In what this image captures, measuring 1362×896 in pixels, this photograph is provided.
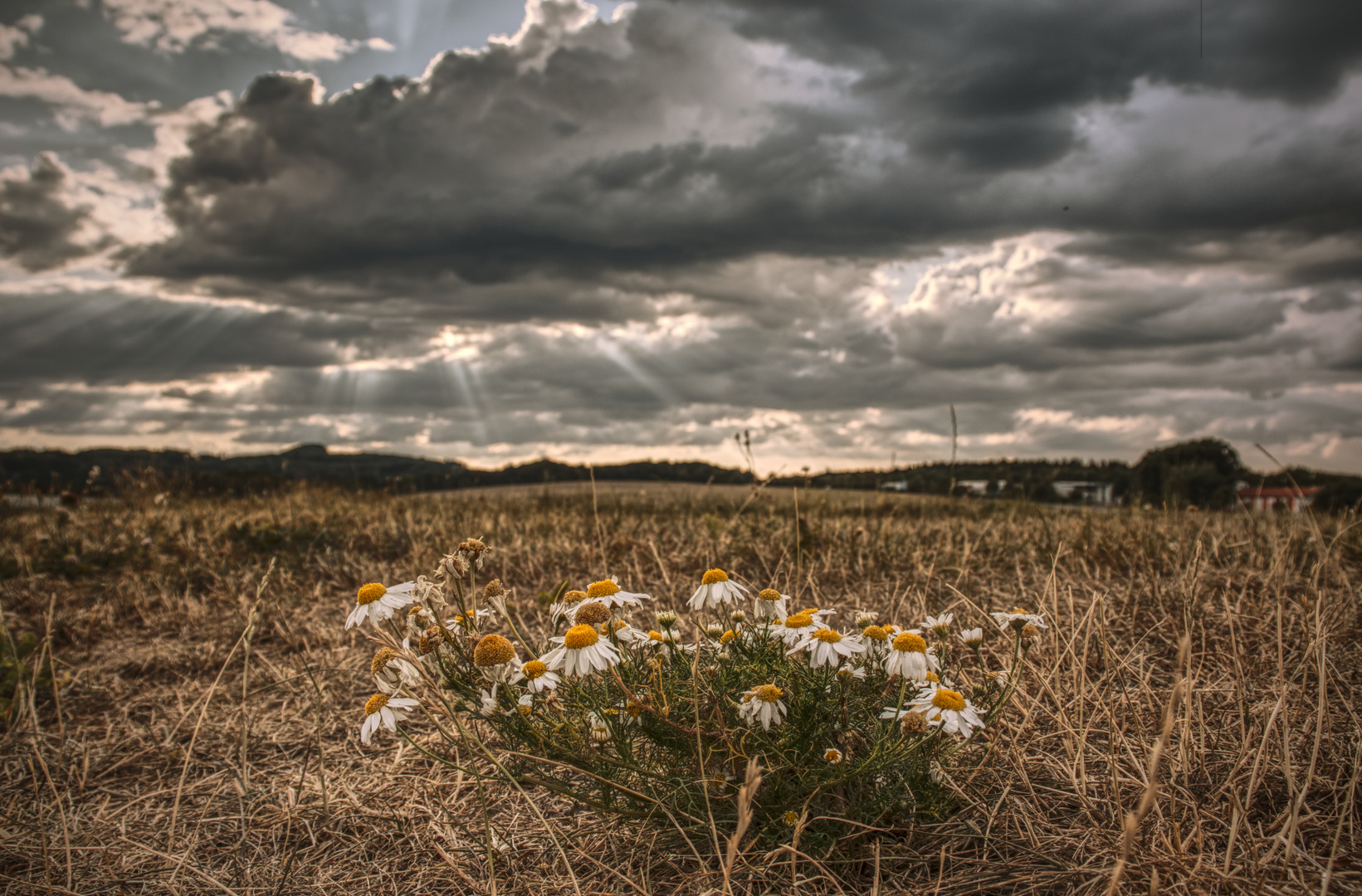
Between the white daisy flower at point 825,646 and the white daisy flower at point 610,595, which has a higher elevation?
the white daisy flower at point 610,595

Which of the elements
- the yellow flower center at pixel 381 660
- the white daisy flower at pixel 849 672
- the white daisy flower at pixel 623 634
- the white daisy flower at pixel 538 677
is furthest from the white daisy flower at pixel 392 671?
the white daisy flower at pixel 849 672

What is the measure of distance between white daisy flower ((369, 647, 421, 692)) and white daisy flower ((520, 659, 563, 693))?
28 cm

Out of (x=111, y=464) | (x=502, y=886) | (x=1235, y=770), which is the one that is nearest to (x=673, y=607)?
(x=502, y=886)

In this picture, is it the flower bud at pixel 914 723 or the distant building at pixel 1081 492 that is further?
the distant building at pixel 1081 492

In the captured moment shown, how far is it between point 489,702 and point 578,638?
37 centimetres

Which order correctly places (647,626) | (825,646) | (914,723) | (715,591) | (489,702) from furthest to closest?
(647,626) → (715,591) → (489,702) → (825,646) → (914,723)

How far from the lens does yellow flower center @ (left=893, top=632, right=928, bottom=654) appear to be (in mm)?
1734

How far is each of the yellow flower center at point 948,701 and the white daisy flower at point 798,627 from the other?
1.05ft

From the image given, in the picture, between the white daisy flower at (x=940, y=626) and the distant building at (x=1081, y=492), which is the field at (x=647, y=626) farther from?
the distant building at (x=1081, y=492)

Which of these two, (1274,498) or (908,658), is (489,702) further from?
(1274,498)

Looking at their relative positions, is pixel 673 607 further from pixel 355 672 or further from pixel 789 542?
pixel 355 672

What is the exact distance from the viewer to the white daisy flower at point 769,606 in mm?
1970

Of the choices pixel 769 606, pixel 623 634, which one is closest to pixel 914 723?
Answer: pixel 769 606

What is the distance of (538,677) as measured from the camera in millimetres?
1865
